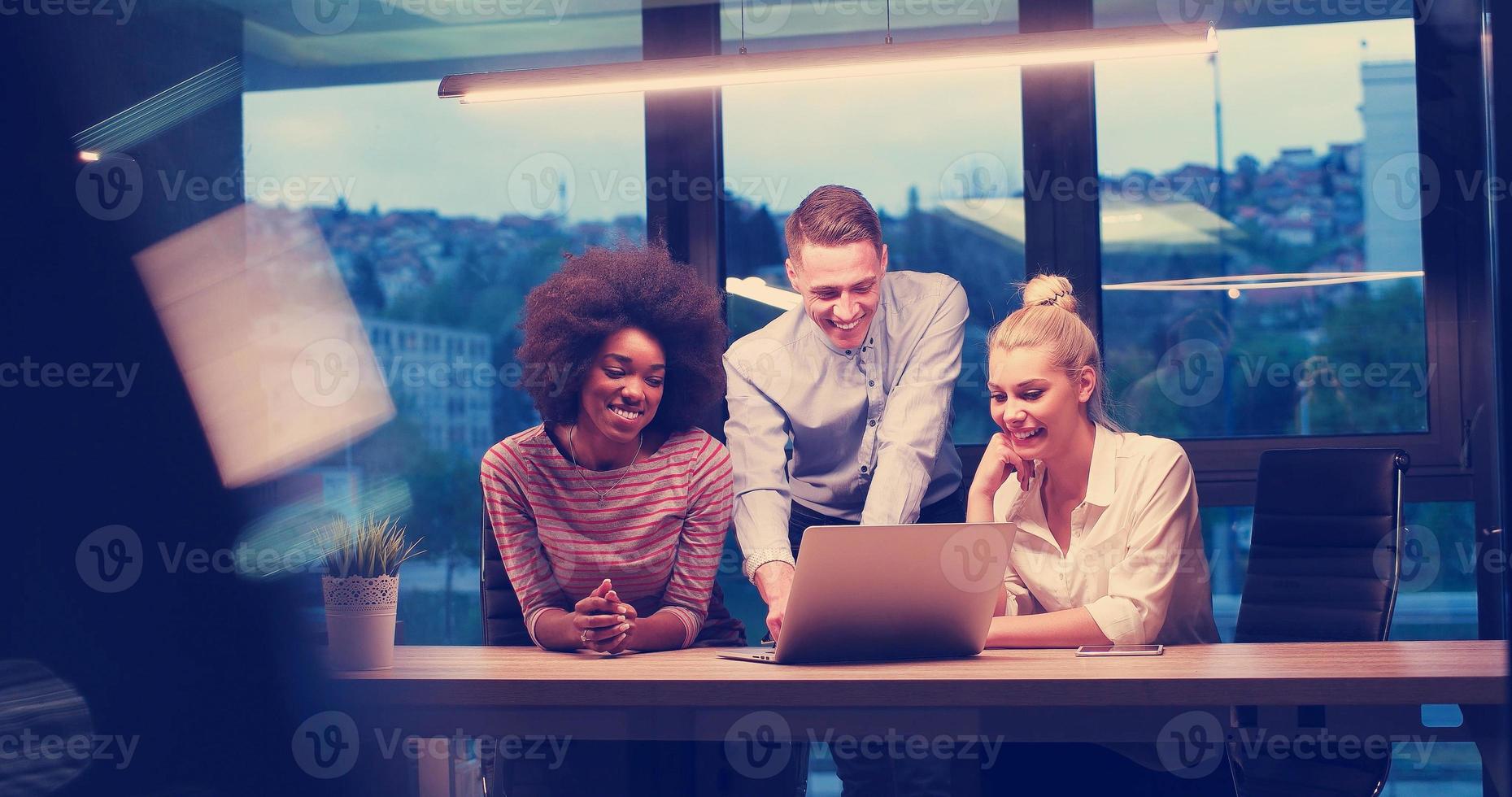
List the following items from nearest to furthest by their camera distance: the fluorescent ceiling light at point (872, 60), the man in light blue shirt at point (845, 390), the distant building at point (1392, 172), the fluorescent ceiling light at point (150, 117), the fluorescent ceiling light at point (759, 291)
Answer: the fluorescent ceiling light at point (150, 117) < the man in light blue shirt at point (845, 390) < the fluorescent ceiling light at point (872, 60) < the distant building at point (1392, 172) < the fluorescent ceiling light at point (759, 291)

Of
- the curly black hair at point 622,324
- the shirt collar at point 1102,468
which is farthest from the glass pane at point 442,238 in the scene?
the shirt collar at point 1102,468

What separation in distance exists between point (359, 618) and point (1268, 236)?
2.81m

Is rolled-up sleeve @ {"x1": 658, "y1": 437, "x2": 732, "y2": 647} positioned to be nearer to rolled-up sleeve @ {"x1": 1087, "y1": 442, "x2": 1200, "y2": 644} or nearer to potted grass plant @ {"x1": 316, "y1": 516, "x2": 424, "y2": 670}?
potted grass plant @ {"x1": 316, "y1": 516, "x2": 424, "y2": 670}

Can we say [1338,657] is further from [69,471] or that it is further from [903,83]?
[903,83]

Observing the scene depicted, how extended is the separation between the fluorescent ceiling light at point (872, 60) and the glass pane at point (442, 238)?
0.77 meters

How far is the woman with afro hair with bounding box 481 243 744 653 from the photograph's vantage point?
2344 mm

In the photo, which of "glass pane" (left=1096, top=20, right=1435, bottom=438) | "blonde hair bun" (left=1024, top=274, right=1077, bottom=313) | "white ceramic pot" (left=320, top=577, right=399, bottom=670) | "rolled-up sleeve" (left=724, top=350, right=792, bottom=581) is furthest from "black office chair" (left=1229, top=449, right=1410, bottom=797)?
"white ceramic pot" (left=320, top=577, right=399, bottom=670)

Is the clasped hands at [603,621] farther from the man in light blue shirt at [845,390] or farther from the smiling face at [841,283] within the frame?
the smiling face at [841,283]

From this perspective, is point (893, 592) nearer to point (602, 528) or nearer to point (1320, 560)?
point (602, 528)

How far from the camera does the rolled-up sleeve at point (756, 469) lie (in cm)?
264

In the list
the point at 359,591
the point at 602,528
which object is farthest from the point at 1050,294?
the point at 359,591

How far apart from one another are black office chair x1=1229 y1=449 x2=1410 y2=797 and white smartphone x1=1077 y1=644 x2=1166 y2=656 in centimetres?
59

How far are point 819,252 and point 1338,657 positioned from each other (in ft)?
4.56

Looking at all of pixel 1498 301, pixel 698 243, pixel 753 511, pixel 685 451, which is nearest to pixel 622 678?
pixel 685 451
